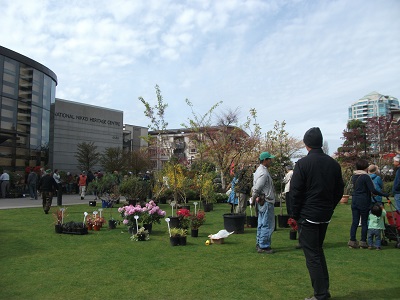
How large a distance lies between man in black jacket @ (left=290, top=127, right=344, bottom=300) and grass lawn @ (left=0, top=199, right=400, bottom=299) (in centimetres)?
60

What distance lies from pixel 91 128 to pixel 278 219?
4310 cm

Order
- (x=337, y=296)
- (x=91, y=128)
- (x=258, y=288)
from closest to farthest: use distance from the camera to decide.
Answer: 1. (x=337, y=296)
2. (x=258, y=288)
3. (x=91, y=128)

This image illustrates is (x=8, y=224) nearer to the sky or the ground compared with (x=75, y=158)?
nearer to the ground

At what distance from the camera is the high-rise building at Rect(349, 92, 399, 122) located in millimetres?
111950

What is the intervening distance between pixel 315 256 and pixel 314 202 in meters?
0.58

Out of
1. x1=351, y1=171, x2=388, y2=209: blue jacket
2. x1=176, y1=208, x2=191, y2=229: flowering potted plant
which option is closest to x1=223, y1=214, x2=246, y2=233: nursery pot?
x1=176, y1=208, x2=191, y2=229: flowering potted plant

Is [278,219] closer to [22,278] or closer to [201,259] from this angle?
[201,259]

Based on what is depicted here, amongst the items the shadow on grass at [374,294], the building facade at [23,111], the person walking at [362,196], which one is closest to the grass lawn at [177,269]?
the shadow on grass at [374,294]

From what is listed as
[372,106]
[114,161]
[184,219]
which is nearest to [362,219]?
[184,219]

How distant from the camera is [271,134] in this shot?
53.7 feet

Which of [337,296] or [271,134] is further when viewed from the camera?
[271,134]

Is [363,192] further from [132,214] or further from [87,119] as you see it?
[87,119]

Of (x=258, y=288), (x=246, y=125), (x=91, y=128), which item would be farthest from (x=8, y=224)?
(x=91, y=128)

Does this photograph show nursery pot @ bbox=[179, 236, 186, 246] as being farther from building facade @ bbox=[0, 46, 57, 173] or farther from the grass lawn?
building facade @ bbox=[0, 46, 57, 173]
